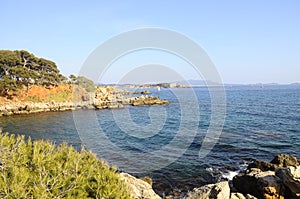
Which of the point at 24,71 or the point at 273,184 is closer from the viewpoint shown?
the point at 273,184

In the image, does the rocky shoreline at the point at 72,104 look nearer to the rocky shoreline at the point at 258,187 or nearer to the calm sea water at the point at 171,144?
the calm sea water at the point at 171,144

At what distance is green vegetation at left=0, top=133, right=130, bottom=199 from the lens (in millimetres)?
5090

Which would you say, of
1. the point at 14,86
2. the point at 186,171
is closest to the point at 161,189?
the point at 186,171

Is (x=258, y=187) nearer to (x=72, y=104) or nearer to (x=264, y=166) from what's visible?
(x=264, y=166)

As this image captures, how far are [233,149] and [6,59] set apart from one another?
146 feet

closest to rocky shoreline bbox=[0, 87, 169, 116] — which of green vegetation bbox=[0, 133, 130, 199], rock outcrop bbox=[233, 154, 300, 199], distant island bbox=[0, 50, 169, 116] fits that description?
distant island bbox=[0, 50, 169, 116]

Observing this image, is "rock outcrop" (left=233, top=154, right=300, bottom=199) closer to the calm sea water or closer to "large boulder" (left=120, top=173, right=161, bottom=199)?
the calm sea water

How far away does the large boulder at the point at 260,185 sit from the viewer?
416 inches

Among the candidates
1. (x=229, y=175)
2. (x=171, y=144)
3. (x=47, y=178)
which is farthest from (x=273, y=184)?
(x=171, y=144)

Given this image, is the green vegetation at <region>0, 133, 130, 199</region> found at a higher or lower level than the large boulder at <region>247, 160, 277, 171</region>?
higher

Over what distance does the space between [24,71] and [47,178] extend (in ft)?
153

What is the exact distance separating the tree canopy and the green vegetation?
4222 centimetres

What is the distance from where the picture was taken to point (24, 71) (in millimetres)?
45562

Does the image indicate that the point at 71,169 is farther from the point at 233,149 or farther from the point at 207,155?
the point at 233,149
